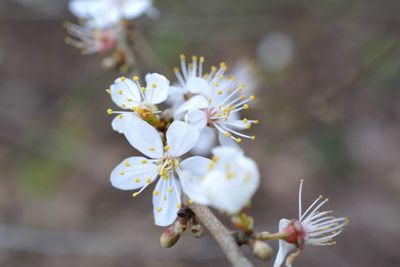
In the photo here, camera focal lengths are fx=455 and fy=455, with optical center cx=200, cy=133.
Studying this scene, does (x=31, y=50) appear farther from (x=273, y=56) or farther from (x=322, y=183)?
(x=322, y=183)

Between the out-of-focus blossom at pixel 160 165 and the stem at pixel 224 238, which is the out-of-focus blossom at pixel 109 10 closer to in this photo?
the out-of-focus blossom at pixel 160 165

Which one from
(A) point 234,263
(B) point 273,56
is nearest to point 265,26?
(B) point 273,56

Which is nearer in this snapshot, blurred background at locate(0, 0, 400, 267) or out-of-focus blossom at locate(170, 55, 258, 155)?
out-of-focus blossom at locate(170, 55, 258, 155)

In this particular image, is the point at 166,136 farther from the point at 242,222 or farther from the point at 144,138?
the point at 242,222

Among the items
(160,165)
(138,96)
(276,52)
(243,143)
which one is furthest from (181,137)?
(276,52)

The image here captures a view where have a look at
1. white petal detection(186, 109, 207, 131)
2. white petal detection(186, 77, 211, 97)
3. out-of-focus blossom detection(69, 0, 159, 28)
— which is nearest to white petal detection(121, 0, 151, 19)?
out-of-focus blossom detection(69, 0, 159, 28)

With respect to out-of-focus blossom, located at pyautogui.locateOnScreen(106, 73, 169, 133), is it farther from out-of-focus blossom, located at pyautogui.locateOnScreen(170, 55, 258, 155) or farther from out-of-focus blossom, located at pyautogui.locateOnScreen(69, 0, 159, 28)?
out-of-focus blossom, located at pyautogui.locateOnScreen(69, 0, 159, 28)

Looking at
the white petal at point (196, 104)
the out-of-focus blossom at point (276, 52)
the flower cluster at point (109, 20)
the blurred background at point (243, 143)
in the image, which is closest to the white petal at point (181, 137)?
the white petal at point (196, 104)
